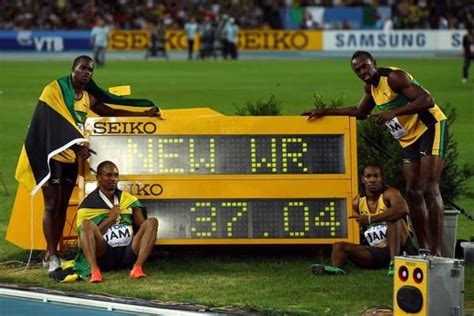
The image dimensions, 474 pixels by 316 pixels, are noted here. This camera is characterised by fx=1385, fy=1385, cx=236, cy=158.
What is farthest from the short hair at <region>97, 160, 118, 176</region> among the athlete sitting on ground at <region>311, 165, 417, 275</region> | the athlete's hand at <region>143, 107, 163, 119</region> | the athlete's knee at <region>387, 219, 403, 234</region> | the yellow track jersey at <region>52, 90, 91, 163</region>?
the athlete's knee at <region>387, 219, 403, 234</region>

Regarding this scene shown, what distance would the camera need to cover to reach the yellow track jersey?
1224cm

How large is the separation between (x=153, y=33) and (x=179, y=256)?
1865 inches

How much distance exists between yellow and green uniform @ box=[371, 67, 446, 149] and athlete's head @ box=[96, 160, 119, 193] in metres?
2.40

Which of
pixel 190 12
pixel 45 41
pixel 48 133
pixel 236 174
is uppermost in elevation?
pixel 190 12

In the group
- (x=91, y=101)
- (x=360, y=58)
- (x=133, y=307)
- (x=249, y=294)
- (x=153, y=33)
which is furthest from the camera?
(x=153, y=33)

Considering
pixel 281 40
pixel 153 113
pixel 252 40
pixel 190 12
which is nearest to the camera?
pixel 153 113

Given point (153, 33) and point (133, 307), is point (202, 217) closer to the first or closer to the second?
point (133, 307)

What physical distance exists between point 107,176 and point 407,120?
265cm

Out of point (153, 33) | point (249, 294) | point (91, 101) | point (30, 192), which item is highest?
point (153, 33)

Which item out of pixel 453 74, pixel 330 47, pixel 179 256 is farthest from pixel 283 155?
pixel 330 47

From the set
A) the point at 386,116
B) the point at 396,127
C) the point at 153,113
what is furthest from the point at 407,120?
the point at 153,113

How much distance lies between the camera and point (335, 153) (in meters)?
12.6

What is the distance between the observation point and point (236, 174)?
1252 cm

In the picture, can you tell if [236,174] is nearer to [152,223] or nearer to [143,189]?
[143,189]
